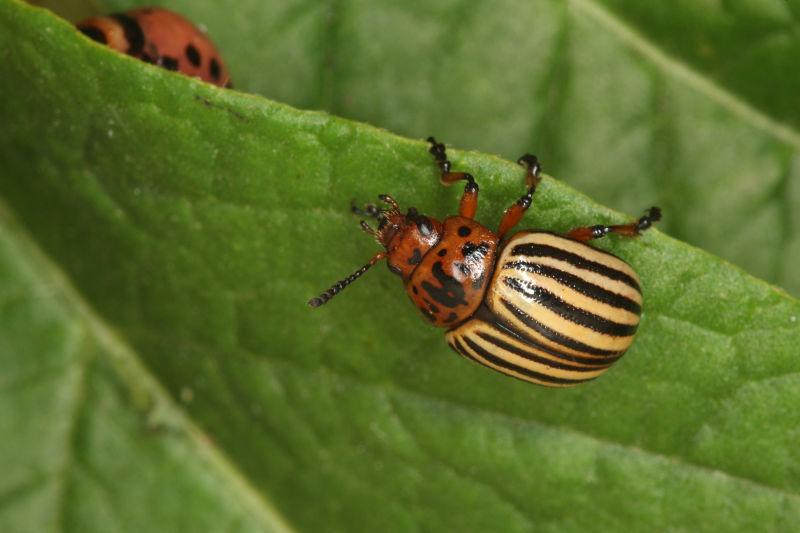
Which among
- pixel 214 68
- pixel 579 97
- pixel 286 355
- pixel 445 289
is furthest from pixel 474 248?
pixel 214 68

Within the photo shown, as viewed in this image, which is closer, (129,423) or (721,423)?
(721,423)

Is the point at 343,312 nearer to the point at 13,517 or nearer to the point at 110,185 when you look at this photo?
the point at 110,185

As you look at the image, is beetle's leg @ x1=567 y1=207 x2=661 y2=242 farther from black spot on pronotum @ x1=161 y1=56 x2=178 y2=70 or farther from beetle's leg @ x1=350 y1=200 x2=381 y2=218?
black spot on pronotum @ x1=161 y1=56 x2=178 y2=70

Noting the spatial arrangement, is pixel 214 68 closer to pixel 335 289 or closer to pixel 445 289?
pixel 335 289

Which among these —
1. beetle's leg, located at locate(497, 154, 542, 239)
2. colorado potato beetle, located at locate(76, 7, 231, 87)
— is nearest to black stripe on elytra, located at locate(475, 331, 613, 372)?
beetle's leg, located at locate(497, 154, 542, 239)

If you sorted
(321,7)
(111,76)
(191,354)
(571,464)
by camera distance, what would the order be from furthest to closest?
(321,7) < (191,354) < (571,464) < (111,76)

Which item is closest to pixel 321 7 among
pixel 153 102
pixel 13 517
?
pixel 153 102
